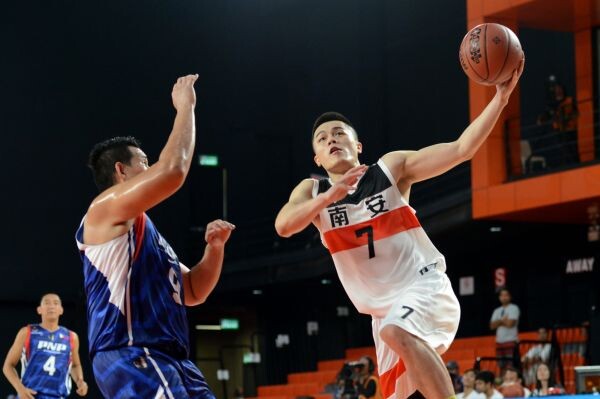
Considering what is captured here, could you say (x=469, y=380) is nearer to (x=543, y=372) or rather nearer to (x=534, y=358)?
(x=543, y=372)

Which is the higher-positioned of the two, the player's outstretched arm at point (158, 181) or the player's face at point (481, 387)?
the player's outstretched arm at point (158, 181)

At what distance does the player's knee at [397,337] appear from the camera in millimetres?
6586

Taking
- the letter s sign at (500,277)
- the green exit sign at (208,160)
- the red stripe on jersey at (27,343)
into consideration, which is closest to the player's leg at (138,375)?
the red stripe on jersey at (27,343)

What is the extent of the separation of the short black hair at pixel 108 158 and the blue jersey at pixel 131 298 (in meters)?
0.28

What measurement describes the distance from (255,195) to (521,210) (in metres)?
11.4

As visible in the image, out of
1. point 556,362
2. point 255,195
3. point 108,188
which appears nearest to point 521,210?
point 556,362

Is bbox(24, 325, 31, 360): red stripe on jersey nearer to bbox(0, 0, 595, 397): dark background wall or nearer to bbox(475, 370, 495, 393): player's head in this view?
bbox(475, 370, 495, 393): player's head

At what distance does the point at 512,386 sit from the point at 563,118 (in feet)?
18.0

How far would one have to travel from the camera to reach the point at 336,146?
294 inches

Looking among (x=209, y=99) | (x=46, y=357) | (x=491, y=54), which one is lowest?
(x=46, y=357)

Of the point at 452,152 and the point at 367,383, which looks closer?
the point at 452,152

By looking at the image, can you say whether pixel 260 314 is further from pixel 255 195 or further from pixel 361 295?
pixel 361 295

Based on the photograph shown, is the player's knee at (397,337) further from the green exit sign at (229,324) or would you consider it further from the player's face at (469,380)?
the green exit sign at (229,324)

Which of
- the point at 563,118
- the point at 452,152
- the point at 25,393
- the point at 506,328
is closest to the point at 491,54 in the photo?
the point at 452,152
